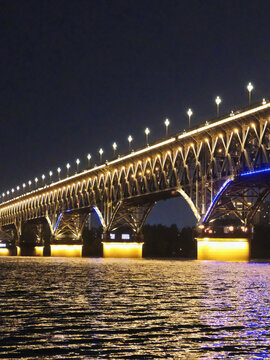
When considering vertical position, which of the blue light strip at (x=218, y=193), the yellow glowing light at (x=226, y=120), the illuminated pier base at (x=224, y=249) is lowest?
the illuminated pier base at (x=224, y=249)

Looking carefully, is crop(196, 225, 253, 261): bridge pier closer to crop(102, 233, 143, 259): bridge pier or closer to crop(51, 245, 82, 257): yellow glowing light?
crop(102, 233, 143, 259): bridge pier

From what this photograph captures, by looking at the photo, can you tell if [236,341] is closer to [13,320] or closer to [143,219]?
[13,320]

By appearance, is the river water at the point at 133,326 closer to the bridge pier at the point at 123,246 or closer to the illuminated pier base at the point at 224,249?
Result: the illuminated pier base at the point at 224,249

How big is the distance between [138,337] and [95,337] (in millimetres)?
1051

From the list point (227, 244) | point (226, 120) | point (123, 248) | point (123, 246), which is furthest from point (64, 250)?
point (226, 120)

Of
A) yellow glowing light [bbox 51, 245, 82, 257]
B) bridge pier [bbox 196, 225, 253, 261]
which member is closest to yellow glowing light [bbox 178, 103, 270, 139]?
bridge pier [bbox 196, 225, 253, 261]

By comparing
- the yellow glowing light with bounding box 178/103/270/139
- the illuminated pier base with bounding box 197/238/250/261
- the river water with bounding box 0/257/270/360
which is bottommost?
the river water with bounding box 0/257/270/360

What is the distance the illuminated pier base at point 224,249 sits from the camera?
99250 mm

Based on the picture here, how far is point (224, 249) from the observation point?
327ft

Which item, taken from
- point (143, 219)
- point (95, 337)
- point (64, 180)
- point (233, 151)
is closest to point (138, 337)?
point (95, 337)

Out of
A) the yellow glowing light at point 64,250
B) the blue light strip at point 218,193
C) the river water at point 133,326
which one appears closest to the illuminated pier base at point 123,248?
the yellow glowing light at point 64,250

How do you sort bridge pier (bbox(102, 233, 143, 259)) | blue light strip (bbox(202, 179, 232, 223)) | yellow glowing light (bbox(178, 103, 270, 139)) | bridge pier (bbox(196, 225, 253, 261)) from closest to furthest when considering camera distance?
yellow glowing light (bbox(178, 103, 270, 139)) < blue light strip (bbox(202, 179, 232, 223)) < bridge pier (bbox(196, 225, 253, 261)) < bridge pier (bbox(102, 233, 143, 259))

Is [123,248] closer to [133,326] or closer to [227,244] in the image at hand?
[227,244]

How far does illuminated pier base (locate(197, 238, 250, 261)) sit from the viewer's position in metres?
99.2
